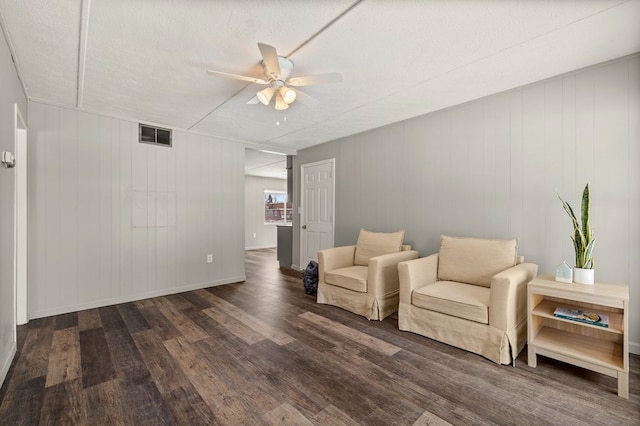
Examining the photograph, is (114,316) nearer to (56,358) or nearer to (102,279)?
(102,279)

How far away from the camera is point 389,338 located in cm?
259

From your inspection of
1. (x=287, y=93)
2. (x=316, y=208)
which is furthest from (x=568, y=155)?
(x=316, y=208)

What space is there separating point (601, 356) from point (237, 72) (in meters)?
3.37

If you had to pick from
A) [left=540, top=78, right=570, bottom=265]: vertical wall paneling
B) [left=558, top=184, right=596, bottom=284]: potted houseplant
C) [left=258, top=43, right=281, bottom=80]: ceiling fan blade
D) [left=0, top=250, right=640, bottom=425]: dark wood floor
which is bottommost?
[left=0, top=250, right=640, bottom=425]: dark wood floor

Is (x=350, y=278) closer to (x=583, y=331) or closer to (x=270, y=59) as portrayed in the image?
(x=583, y=331)

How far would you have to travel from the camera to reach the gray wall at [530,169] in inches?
88.6

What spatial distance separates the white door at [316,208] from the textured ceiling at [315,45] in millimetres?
1794

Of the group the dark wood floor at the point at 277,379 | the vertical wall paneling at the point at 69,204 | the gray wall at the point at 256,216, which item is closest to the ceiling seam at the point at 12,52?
the vertical wall paneling at the point at 69,204

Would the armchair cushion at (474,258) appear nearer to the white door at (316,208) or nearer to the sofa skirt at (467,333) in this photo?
the sofa skirt at (467,333)

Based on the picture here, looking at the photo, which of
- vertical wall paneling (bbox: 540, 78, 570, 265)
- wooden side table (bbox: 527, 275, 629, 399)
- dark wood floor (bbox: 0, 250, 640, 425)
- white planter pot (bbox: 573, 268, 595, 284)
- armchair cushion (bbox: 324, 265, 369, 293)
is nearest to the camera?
dark wood floor (bbox: 0, 250, 640, 425)

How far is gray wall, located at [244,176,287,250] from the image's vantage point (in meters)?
8.74

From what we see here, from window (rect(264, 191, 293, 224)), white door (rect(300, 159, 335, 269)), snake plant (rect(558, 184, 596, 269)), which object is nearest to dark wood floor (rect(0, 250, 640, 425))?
snake plant (rect(558, 184, 596, 269))

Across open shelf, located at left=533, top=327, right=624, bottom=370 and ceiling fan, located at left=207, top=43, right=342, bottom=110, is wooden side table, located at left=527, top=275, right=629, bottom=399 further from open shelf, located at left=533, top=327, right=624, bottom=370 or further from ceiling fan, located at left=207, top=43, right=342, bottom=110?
ceiling fan, located at left=207, top=43, right=342, bottom=110

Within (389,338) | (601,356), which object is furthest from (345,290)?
(601,356)
